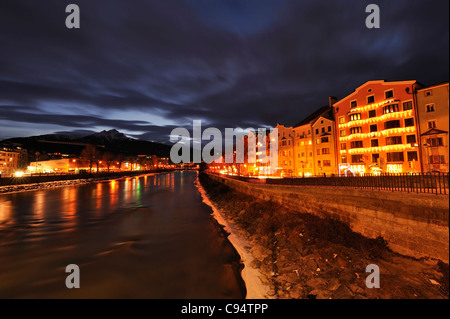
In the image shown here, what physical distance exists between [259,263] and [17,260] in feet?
61.7

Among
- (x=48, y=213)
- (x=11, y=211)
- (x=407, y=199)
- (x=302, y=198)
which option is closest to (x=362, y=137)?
(x=302, y=198)

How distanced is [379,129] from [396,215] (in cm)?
2972

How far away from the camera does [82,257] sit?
A: 51.2 feet

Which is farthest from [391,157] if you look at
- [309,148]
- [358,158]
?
[309,148]

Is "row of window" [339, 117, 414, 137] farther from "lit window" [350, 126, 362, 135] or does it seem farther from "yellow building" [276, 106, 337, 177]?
"yellow building" [276, 106, 337, 177]

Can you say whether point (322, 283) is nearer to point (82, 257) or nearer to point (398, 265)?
point (398, 265)

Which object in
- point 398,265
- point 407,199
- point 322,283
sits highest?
point 407,199

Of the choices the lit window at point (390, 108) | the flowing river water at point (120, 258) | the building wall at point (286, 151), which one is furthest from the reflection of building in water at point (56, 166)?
the lit window at point (390, 108)

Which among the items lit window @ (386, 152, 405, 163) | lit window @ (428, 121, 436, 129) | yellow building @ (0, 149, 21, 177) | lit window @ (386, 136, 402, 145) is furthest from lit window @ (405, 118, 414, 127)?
yellow building @ (0, 149, 21, 177)

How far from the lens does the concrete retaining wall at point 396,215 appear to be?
9.66 metres

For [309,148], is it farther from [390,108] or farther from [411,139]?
[411,139]

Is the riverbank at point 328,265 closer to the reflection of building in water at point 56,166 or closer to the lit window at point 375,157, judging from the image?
the lit window at point 375,157

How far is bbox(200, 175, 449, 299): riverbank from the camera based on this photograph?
9.22 metres

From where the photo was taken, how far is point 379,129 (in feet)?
112
